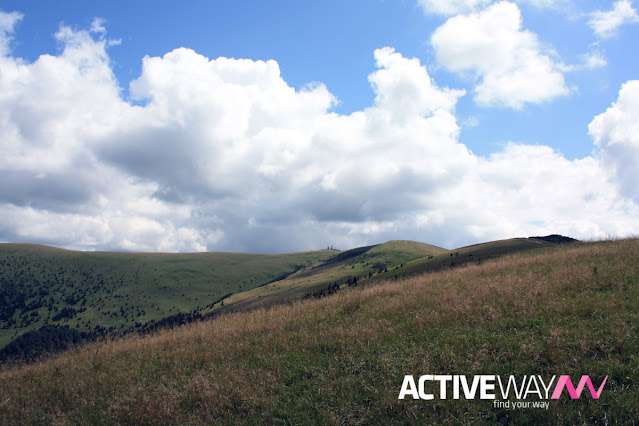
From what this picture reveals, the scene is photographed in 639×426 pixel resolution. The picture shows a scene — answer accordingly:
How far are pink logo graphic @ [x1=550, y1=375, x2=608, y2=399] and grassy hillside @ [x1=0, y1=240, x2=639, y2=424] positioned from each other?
0.12 m

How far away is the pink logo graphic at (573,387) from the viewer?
5359 mm

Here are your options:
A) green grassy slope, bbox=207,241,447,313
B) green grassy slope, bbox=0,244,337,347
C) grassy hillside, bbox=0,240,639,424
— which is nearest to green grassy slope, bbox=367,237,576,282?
green grassy slope, bbox=207,241,447,313

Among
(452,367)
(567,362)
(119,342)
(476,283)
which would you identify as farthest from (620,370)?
(119,342)

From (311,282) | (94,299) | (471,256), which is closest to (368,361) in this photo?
(471,256)

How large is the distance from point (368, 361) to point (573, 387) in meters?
3.97

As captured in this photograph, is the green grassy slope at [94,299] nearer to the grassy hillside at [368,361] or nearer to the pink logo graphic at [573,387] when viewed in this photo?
the grassy hillside at [368,361]

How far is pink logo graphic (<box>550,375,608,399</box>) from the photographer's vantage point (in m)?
5.36

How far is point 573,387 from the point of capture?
5.54m

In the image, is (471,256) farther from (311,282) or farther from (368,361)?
(311,282)

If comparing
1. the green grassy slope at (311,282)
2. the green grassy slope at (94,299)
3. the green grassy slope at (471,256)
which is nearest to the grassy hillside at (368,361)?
the green grassy slope at (311,282)

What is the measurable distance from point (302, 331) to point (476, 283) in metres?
7.58

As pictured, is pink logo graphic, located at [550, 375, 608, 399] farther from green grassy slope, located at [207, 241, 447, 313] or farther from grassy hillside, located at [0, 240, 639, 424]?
green grassy slope, located at [207, 241, 447, 313]

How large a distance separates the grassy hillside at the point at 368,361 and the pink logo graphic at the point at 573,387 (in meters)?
0.12

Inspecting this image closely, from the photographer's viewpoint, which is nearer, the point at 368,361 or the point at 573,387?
the point at 573,387
